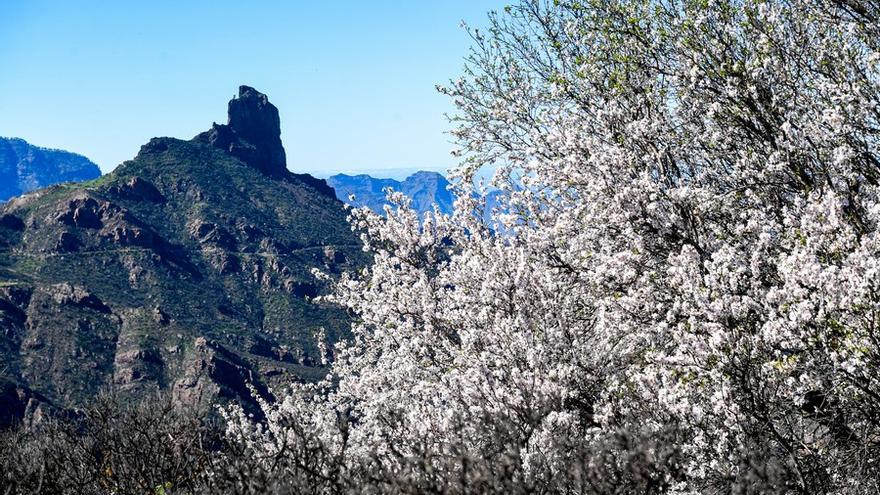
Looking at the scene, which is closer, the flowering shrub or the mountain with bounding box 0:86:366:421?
the flowering shrub

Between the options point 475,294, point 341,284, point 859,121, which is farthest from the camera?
point 341,284

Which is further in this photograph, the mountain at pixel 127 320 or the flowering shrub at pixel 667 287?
the mountain at pixel 127 320

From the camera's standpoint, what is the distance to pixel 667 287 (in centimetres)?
1155

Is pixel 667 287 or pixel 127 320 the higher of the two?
pixel 127 320

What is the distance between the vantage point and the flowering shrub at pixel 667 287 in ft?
28.8

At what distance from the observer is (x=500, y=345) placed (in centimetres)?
1361

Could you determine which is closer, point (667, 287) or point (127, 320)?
point (667, 287)

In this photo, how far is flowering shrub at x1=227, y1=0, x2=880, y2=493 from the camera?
8.78 m

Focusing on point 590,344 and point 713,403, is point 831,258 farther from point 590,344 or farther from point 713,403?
point 590,344

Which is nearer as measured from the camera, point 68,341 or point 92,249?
point 68,341

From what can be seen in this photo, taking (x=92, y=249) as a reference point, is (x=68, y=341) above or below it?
below

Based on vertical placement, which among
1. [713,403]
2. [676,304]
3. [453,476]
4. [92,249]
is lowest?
[453,476]

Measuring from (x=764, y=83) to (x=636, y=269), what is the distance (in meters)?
3.90

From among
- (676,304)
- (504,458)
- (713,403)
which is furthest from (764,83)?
(504,458)
